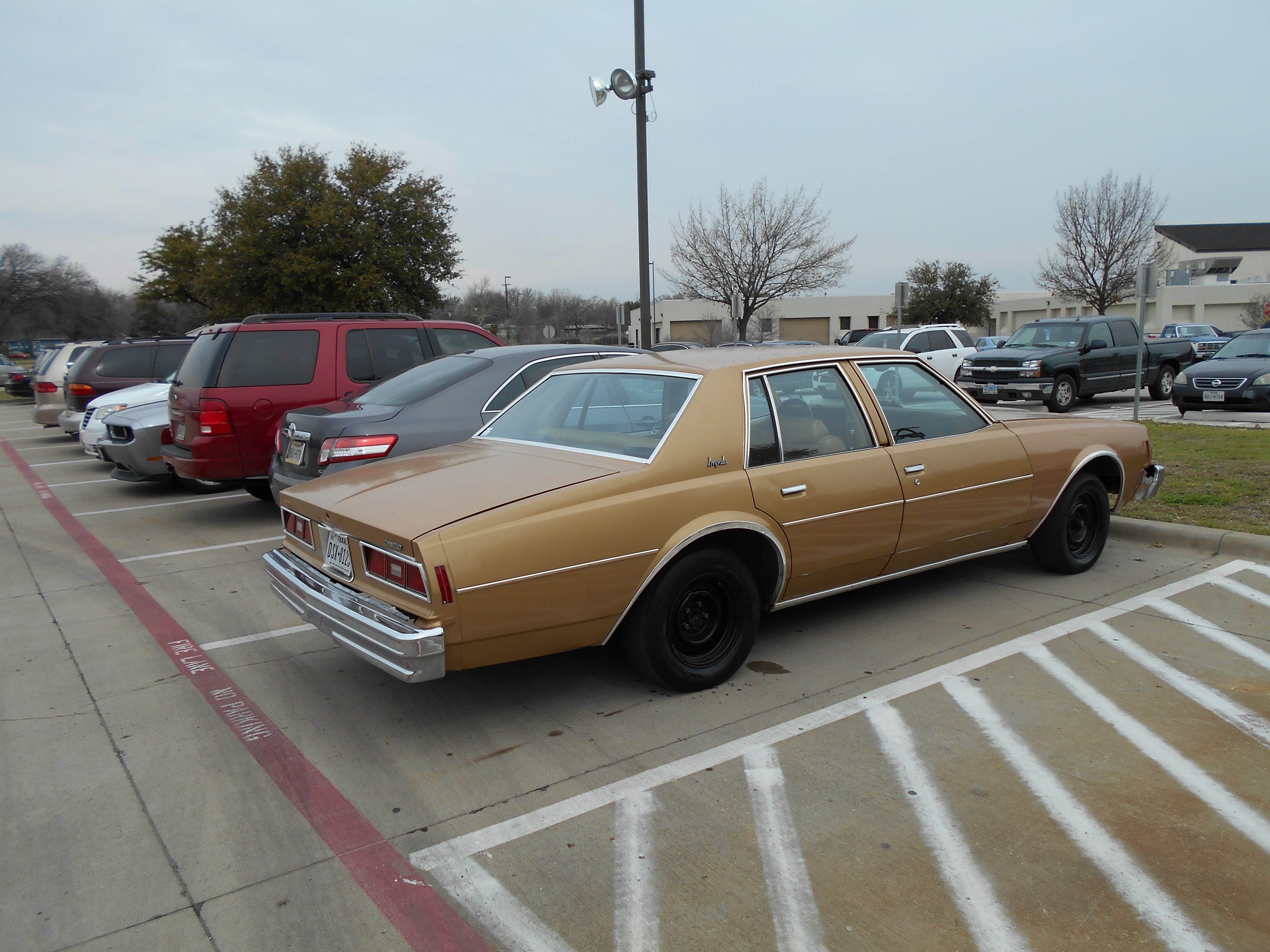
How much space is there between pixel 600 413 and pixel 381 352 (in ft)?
15.5

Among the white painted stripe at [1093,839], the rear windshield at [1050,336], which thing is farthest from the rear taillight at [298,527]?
the rear windshield at [1050,336]

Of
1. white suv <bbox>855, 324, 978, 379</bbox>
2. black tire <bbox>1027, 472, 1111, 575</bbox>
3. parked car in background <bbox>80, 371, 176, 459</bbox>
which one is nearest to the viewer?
black tire <bbox>1027, 472, 1111, 575</bbox>

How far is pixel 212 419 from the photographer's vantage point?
24.4 ft

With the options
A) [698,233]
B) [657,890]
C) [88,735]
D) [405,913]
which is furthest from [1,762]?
[698,233]

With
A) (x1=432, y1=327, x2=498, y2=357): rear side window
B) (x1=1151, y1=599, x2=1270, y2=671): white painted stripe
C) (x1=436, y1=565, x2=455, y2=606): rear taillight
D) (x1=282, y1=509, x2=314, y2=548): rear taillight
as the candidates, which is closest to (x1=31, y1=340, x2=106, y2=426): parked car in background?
(x1=432, y1=327, x2=498, y2=357): rear side window

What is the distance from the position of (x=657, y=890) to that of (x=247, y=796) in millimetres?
1638

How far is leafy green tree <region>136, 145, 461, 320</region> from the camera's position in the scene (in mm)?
25531

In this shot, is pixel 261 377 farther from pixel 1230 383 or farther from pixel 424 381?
pixel 1230 383

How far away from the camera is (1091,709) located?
12.5ft

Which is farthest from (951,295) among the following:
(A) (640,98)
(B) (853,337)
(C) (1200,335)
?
(A) (640,98)

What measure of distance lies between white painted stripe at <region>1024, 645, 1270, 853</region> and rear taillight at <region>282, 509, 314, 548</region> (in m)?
3.61

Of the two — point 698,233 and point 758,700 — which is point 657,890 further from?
point 698,233

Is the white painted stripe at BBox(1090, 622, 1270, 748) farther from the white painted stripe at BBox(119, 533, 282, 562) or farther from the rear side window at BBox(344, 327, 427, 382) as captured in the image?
the white painted stripe at BBox(119, 533, 282, 562)

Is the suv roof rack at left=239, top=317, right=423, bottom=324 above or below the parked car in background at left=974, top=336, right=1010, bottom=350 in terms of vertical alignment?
above
